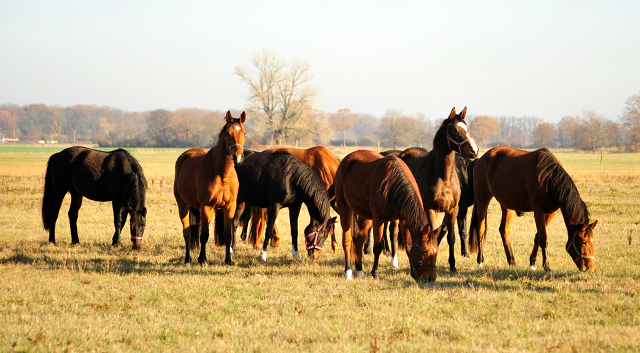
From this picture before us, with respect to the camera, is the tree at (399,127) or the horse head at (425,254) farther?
the tree at (399,127)

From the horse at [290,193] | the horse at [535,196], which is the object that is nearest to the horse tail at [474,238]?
the horse at [535,196]

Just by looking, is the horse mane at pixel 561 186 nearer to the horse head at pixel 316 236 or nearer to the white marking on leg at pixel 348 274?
the white marking on leg at pixel 348 274

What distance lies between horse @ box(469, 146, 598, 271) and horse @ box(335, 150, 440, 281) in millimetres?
2015

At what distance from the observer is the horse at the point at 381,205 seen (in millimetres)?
6230

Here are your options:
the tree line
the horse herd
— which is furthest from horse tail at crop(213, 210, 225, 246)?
the tree line

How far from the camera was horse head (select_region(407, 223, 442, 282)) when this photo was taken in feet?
20.1

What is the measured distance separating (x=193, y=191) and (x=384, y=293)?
373cm

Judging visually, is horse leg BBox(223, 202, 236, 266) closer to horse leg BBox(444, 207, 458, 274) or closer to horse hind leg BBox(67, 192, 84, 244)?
horse leg BBox(444, 207, 458, 274)

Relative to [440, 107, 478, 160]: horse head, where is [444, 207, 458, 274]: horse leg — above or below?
below

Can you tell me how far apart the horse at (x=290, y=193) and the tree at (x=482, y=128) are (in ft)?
286

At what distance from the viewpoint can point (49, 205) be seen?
1012 cm

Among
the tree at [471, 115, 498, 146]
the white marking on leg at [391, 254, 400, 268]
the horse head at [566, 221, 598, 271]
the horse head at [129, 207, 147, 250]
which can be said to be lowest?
the white marking on leg at [391, 254, 400, 268]

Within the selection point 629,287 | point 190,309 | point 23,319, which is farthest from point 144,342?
point 629,287

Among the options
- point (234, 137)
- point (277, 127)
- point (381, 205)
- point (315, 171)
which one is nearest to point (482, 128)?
point (277, 127)
